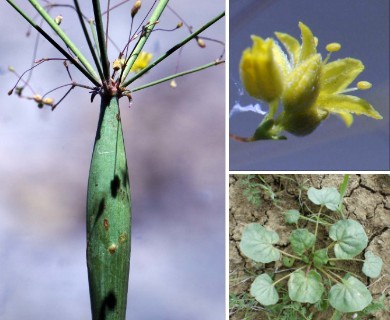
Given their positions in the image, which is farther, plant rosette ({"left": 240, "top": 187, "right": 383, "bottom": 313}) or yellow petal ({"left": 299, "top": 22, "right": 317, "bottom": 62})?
plant rosette ({"left": 240, "top": 187, "right": 383, "bottom": 313})

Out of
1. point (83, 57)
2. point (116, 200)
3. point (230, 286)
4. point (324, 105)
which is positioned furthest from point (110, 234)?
point (230, 286)

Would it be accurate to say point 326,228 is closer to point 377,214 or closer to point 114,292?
point 377,214

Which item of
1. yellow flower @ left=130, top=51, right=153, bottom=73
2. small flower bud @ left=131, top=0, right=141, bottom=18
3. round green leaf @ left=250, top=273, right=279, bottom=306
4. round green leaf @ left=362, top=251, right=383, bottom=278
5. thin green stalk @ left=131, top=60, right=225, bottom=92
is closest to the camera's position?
small flower bud @ left=131, top=0, right=141, bottom=18

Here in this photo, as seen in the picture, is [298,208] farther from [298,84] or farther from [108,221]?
[298,84]

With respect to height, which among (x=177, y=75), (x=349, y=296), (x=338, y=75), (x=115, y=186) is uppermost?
(x=177, y=75)

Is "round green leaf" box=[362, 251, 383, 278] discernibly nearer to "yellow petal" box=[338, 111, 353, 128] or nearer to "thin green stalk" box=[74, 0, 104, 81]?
"yellow petal" box=[338, 111, 353, 128]

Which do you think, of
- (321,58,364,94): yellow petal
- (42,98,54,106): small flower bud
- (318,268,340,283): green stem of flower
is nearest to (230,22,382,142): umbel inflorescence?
(321,58,364,94): yellow petal

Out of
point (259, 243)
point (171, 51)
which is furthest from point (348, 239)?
point (171, 51)

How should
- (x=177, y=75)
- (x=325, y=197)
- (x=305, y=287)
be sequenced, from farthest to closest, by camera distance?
1. (x=325, y=197)
2. (x=305, y=287)
3. (x=177, y=75)
